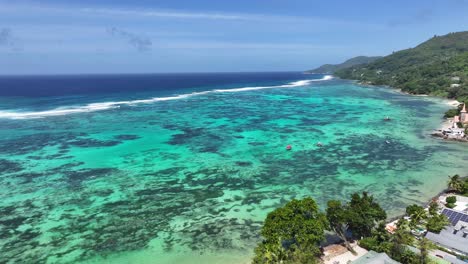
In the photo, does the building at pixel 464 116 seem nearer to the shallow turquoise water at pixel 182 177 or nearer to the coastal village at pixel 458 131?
the coastal village at pixel 458 131

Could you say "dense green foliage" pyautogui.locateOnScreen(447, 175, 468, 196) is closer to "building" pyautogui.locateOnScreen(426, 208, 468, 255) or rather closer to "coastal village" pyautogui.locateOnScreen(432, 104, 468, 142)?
"building" pyautogui.locateOnScreen(426, 208, 468, 255)

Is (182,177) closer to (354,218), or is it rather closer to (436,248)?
(354,218)

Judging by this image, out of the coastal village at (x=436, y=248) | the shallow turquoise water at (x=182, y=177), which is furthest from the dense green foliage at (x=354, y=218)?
the shallow turquoise water at (x=182, y=177)

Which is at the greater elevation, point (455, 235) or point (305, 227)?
point (305, 227)

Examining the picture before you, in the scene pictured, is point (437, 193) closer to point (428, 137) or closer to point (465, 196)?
point (465, 196)

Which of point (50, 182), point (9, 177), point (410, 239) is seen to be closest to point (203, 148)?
point (50, 182)

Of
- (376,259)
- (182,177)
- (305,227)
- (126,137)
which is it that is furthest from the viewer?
(126,137)

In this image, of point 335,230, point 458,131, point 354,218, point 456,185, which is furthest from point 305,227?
point 458,131
